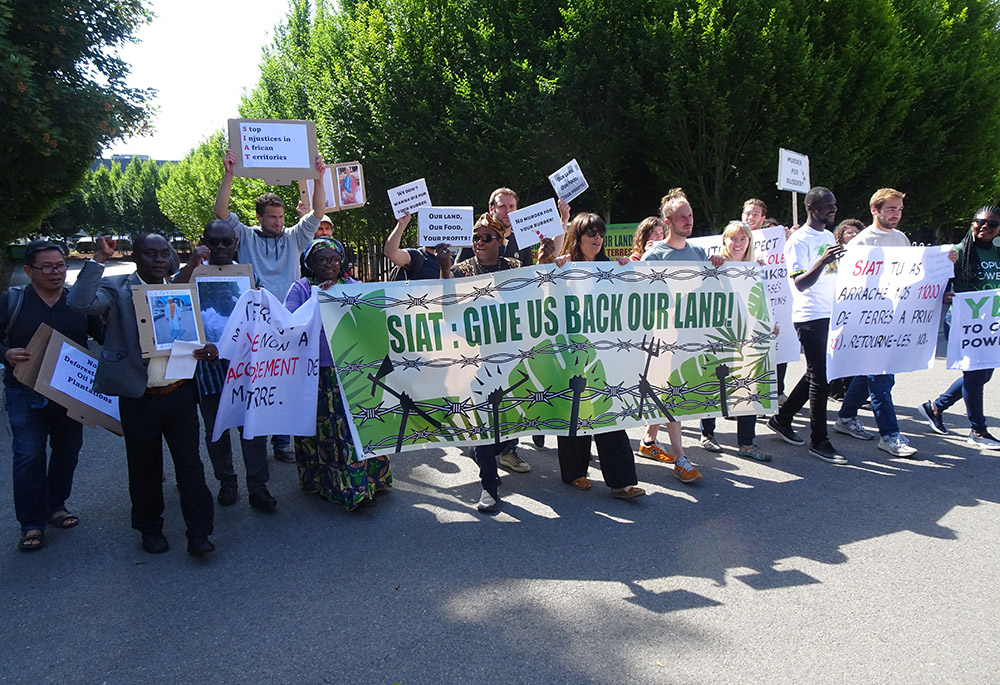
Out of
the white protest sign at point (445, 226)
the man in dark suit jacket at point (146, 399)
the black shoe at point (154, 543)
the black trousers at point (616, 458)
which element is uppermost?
the white protest sign at point (445, 226)

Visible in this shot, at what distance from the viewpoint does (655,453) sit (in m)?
5.65

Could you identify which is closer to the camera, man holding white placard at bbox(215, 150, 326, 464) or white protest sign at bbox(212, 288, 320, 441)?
white protest sign at bbox(212, 288, 320, 441)

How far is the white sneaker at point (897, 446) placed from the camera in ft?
18.0

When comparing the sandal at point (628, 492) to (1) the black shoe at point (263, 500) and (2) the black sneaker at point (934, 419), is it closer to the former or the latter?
(1) the black shoe at point (263, 500)

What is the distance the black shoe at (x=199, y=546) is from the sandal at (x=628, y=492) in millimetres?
2517

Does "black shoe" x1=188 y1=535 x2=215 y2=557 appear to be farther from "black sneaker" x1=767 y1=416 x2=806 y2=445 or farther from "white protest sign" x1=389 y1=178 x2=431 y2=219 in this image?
"black sneaker" x1=767 y1=416 x2=806 y2=445

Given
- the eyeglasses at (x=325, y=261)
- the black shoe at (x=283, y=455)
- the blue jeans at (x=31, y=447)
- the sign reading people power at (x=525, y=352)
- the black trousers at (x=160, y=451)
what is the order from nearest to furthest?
the black trousers at (x=160, y=451) → the blue jeans at (x=31, y=447) → the sign reading people power at (x=525, y=352) → the eyeglasses at (x=325, y=261) → the black shoe at (x=283, y=455)

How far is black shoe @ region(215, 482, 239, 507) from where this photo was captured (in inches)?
191

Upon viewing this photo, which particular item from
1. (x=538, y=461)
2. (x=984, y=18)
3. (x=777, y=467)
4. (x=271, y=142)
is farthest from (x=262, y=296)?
(x=984, y=18)

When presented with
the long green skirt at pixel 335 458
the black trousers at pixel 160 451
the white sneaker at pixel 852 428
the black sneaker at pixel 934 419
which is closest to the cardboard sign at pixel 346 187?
the long green skirt at pixel 335 458

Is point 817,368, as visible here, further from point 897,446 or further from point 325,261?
point 325,261

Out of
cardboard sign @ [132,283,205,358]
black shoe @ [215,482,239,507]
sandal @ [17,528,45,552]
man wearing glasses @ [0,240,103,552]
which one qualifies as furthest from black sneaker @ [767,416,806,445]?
sandal @ [17,528,45,552]

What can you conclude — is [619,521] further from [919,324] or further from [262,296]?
[919,324]

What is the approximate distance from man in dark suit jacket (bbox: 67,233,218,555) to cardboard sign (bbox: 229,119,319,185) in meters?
1.69
